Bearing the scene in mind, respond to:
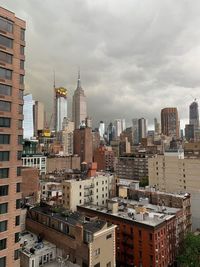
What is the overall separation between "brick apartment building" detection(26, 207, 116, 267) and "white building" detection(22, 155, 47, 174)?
12823cm

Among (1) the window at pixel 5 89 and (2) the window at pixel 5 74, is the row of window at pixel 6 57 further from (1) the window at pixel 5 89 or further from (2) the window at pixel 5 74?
(1) the window at pixel 5 89

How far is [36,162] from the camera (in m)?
186

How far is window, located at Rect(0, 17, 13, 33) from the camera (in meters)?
36.3

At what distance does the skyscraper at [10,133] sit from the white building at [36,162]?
148m

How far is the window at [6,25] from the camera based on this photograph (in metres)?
36.3

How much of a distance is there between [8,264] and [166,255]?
149 ft

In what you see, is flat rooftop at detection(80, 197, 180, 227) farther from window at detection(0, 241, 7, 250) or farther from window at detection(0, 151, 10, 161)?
window at detection(0, 151, 10, 161)

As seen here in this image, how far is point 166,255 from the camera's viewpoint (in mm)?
67000

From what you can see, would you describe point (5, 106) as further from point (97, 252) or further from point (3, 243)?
point (97, 252)

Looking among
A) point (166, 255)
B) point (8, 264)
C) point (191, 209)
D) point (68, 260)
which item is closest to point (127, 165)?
point (191, 209)

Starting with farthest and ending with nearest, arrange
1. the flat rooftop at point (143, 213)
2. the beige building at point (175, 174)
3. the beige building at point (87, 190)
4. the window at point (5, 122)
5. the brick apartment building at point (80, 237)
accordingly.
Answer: the beige building at point (175, 174) < the beige building at point (87, 190) < the flat rooftop at point (143, 213) < the brick apartment building at point (80, 237) < the window at point (5, 122)

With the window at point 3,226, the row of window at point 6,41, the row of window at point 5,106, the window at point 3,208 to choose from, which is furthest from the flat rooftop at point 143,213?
the row of window at point 6,41

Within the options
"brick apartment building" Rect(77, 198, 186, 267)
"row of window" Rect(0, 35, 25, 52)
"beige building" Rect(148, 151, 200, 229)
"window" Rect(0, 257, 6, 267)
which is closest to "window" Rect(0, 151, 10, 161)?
"window" Rect(0, 257, 6, 267)

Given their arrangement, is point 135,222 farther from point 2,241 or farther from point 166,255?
point 2,241
